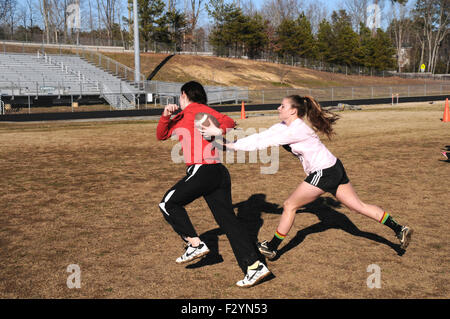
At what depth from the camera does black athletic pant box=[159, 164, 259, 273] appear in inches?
174

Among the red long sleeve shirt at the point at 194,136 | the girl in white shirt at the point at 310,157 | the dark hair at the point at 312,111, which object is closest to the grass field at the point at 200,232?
the girl in white shirt at the point at 310,157

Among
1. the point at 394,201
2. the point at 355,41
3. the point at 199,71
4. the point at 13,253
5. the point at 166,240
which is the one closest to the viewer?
the point at 13,253

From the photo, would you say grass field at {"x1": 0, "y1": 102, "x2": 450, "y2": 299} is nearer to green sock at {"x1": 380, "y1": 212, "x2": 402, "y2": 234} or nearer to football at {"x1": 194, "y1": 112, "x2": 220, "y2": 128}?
→ green sock at {"x1": 380, "y1": 212, "x2": 402, "y2": 234}

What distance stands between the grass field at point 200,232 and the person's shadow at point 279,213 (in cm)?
2

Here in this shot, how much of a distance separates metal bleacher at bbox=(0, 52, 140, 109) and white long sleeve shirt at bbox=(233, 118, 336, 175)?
2987cm

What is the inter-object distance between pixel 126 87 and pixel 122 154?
2696cm

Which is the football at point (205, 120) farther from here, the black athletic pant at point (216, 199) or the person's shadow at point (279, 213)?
the person's shadow at point (279, 213)

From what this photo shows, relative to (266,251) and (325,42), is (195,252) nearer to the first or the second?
(266,251)

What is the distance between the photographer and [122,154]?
1324 cm

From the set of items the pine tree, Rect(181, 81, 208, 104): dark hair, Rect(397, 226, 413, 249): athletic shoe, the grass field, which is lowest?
the grass field

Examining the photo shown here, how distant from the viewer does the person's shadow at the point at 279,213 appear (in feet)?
18.1

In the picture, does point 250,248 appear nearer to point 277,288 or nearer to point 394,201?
point 277,288

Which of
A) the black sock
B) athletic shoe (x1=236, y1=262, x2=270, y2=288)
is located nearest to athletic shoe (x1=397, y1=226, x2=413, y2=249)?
the black sock
